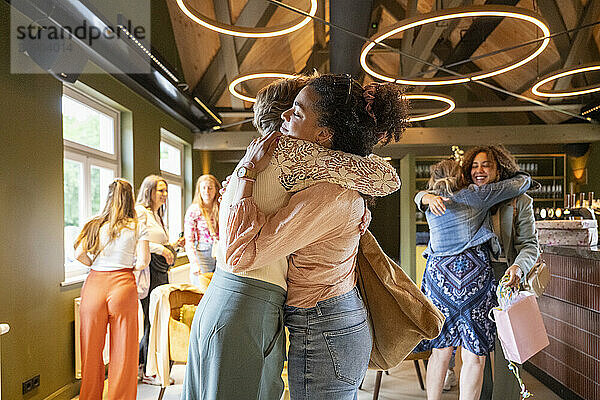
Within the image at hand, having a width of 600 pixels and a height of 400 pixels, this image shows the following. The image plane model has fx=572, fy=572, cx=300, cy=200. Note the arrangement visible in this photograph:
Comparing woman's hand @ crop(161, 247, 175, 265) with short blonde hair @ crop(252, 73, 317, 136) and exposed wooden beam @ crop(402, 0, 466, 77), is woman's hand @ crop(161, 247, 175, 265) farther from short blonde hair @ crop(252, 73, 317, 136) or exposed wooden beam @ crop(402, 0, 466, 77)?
exposed wooden beam @ crop(402, 0, 466, 77)

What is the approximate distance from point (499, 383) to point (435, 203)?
1.11 m

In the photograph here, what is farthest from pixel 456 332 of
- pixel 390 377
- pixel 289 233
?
pixel 289 233

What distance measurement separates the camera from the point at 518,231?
317 cm

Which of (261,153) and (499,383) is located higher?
(261,153)

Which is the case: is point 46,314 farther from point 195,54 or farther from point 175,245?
point 195,54

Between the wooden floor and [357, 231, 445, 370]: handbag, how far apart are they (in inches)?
104

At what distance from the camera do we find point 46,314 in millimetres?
4062

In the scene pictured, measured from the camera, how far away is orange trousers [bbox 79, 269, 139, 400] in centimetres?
362

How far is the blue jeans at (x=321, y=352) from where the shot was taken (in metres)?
1.45

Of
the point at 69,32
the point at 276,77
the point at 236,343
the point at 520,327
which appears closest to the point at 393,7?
the point at 276,77

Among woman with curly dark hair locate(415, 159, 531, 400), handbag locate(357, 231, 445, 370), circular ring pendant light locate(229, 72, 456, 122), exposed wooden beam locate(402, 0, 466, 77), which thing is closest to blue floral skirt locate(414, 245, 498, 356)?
woman with curly dark hair locate(415, 159, 531, 400)

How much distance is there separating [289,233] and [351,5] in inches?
157

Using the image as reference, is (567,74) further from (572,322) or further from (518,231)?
(518,231)

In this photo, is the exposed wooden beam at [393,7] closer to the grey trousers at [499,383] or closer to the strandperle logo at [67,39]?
the strandperle logo at [67,39]
